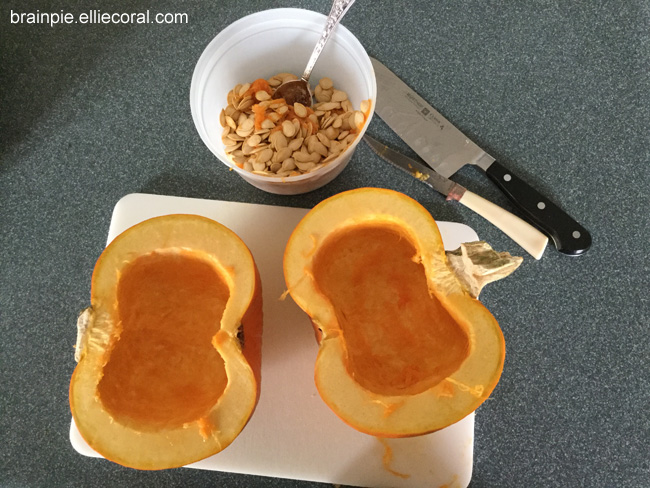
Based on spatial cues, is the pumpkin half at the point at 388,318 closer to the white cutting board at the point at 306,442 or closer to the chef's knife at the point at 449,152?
the white cutting board at the point at 306,442

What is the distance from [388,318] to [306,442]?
328mm

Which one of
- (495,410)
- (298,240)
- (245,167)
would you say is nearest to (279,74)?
(245,167)

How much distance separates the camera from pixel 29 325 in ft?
3.55

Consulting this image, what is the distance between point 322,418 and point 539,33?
1.10m

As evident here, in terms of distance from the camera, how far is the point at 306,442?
102cm

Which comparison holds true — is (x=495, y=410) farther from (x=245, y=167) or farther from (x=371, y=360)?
(x=245, y=167)

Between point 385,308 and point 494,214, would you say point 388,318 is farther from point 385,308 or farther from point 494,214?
point 494,214

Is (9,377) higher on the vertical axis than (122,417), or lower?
lower

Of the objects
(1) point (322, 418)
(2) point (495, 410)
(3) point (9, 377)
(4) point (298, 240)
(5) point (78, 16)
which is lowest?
(3) point (9, 377)

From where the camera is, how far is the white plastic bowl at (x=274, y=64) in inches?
40.1

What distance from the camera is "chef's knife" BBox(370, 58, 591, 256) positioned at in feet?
3.55

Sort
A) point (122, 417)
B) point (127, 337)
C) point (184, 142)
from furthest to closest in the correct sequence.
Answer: point (184, 142) < point (127, 337) < point (122, 417)

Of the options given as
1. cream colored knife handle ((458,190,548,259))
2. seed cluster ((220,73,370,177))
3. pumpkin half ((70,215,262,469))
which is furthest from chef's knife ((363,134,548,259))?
pumpkin half ((70,215,262,469))

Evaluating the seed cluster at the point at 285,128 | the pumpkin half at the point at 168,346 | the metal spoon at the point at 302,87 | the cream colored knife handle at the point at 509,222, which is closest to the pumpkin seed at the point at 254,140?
the seed cluster at the point at 285,128
